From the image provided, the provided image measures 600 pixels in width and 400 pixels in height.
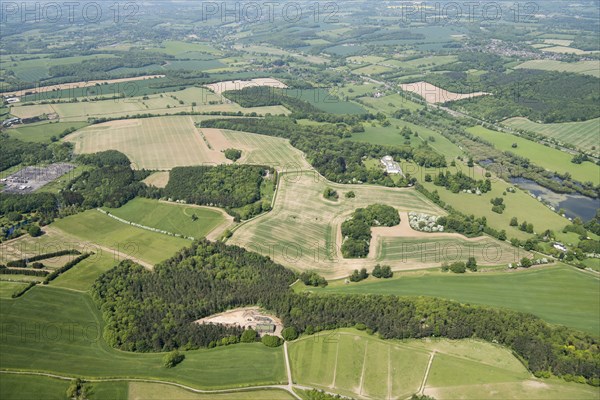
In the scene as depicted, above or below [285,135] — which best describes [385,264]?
below

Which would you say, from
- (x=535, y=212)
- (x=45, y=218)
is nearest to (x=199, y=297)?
(x=45, y=218)

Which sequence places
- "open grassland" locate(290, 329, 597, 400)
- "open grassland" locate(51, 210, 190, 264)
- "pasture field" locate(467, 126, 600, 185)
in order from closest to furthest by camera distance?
"open grassland" locate(290, 329, 597, 400), "open grassland" locate(51, 210, 190, 264), "pasture field" locate(467, 126, 600, 185)

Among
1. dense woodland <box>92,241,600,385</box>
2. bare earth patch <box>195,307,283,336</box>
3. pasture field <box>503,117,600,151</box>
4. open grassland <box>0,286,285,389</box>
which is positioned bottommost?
open grassland <box>0,286,285,389</box>

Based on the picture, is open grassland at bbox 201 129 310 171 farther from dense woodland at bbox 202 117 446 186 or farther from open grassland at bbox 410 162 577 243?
open grassland at bbox 410 162 577 243

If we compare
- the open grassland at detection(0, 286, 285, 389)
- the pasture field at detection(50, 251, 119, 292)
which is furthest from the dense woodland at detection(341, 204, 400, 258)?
the pasture field at detection(50, 251, 119, 292)

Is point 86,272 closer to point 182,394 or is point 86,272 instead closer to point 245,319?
point 245,319

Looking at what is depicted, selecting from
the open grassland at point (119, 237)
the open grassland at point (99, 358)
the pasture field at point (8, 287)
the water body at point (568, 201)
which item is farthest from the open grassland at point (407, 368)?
the water body at point (568, 201)

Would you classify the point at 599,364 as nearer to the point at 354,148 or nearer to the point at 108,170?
the point at 354,148
